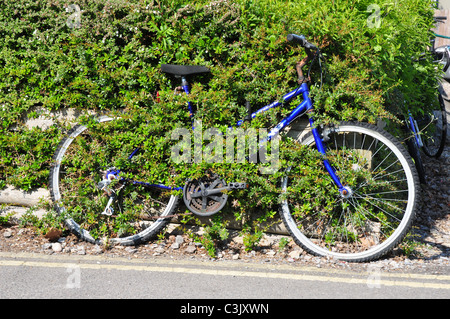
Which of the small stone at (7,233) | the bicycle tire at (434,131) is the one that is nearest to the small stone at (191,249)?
the small stone at (7,233)

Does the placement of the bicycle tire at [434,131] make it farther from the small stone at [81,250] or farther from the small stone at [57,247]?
the small stone at [57,247]

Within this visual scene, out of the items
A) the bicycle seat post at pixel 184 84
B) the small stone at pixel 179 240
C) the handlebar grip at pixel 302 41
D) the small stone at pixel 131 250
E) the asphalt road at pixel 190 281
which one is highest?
the handlebar grip at pixel 302 41

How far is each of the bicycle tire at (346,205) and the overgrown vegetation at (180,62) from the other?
156 millimetres

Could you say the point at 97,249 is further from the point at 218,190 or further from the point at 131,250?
the point at 218,190

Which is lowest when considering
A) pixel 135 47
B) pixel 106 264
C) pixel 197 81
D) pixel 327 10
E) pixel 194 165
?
pixel 106 264

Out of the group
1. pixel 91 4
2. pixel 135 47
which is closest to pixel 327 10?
pixel 135 47

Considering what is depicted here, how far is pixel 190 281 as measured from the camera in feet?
13.1

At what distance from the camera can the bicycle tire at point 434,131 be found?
682 cm

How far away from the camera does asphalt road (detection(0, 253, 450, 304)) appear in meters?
3.76

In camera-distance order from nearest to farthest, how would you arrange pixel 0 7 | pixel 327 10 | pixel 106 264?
pixel 106 264, pixel 327 10, pixel 0 7

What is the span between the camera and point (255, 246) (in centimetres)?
466

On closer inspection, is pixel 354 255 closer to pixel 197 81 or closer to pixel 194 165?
pixel 194 165

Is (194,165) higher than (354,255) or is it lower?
higher

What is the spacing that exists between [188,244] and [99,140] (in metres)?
1.40
